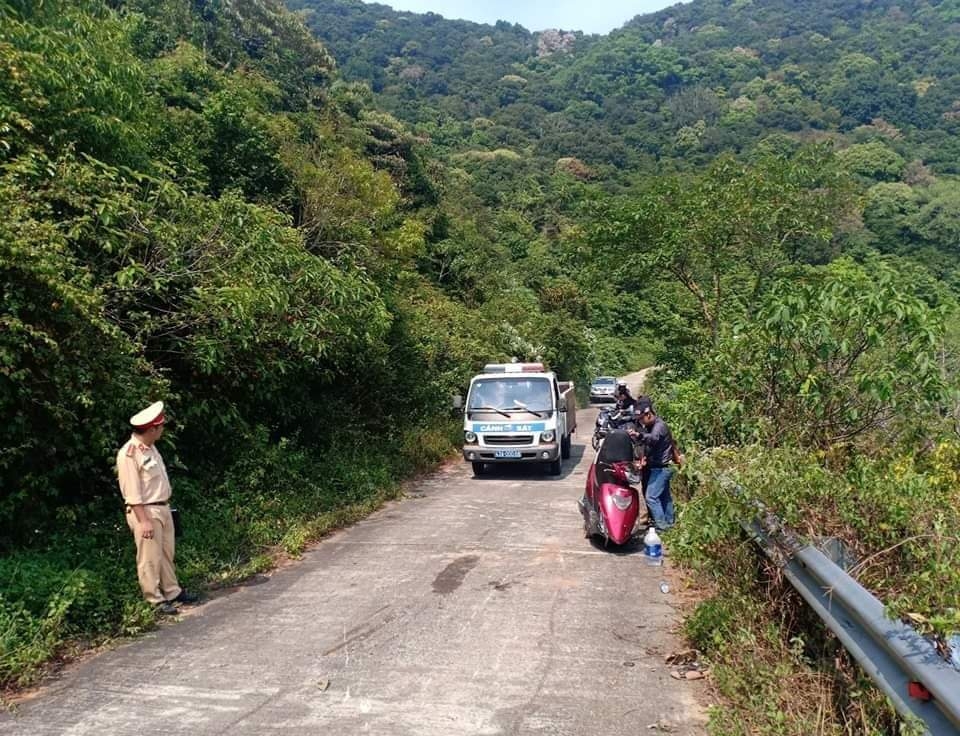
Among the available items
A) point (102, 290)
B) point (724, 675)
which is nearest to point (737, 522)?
point (724, 675)

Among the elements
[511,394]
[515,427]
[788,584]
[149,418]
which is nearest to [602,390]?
[511,394]

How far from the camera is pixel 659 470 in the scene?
7820 mm

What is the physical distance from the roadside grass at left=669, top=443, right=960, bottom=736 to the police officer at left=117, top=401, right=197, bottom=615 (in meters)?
3.97

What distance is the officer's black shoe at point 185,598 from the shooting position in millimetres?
5702

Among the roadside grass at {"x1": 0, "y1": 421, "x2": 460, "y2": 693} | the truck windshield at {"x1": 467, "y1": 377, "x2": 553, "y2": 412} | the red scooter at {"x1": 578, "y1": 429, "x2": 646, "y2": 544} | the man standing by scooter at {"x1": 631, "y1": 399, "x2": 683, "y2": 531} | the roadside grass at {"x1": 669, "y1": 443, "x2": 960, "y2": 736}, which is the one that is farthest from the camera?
the truck windshield at {"x1": 467, "y1": 377, "x2": 553, "y2": 412}

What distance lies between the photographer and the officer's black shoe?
570 centimetres

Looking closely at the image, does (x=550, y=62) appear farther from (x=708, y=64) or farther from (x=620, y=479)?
(x=620, y=479)

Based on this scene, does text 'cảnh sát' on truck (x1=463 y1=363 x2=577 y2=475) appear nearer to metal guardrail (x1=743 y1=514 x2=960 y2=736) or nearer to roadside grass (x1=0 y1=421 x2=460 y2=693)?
roadside grass (x1=0 y1=421 x2=460 y2=693)

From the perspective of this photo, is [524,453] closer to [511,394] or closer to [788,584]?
[511,394]

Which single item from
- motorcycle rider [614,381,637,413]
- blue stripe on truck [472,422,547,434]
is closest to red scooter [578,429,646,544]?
blue stripe on truck [472,422,547,434]

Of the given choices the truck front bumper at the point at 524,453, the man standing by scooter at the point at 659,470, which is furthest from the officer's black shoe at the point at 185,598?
the truck front bumper at the point at 524,453

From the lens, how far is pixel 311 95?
113ft

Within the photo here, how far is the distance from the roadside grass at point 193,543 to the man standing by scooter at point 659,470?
3.81 metres

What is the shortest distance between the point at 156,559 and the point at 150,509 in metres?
0.40
